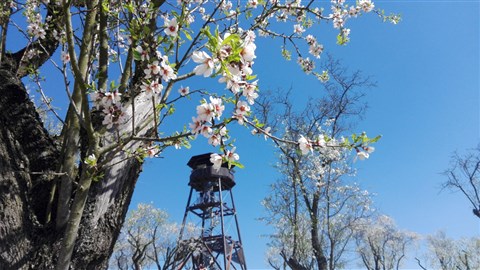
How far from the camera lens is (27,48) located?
10.7ft

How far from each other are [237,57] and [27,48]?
Answer: 285cm

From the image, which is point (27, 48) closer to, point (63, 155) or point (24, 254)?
point (63, 155)

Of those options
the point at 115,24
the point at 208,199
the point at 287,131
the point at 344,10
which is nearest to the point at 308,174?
the point at 287,131

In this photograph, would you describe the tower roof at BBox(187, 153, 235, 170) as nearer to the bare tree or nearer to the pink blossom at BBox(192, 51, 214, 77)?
the bare tree

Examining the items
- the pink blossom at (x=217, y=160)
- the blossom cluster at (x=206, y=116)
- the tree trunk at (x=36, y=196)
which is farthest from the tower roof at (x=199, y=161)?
the blossom cluster at (x=206, y=116)

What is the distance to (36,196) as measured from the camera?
221 cm

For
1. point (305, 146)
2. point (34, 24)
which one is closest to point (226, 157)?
point (305, 146)

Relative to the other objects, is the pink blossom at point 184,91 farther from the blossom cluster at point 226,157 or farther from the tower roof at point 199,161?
the tower roof at point 199,161

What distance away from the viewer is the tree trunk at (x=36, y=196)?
1.95 metres

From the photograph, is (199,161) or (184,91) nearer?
(184,91)

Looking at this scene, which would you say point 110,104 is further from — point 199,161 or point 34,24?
point 199,161

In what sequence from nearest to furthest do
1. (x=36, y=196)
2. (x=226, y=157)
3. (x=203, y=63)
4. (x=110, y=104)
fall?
(x=203, y=63)
(x=226, y=157)
(x=110, y=104)
(x=36, y=196)

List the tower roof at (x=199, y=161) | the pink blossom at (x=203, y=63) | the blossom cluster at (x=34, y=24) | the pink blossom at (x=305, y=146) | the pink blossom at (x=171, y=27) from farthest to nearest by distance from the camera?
the tower roof at (x=199, y=161) → the blossom cluster at (x=34, y=24) → the pink blossom at (x=305, y=146) → the pink blossom at (x=171, y=27) → the pink blossom at (x=203, y=63)

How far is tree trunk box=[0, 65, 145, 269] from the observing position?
1.95 metres
